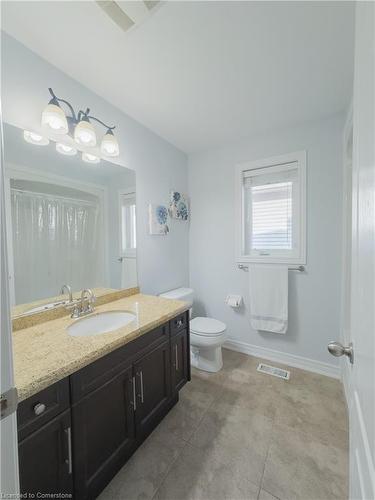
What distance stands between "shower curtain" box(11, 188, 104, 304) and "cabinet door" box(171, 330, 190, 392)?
79cm

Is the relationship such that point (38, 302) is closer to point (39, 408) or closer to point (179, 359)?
point (39, 408)

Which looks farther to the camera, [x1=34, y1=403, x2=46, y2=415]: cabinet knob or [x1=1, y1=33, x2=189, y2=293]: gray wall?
[x1=1, y1=33, x2=189, y2=293]: gray wall

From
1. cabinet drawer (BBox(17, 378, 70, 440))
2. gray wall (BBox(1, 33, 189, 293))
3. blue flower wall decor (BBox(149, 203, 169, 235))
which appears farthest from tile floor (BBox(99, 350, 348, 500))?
blue flower wall decor (BBox(149, 203, 169, 235))

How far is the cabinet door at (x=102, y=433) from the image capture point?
3.09 ft

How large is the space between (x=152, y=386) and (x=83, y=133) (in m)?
1.79

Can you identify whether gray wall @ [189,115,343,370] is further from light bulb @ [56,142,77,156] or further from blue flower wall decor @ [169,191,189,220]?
light bulb @ [56,142,77,156]

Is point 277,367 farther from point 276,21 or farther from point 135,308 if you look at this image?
point 276,21

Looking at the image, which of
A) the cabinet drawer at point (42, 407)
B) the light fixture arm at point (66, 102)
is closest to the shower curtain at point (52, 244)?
the light fixture arm at point (66, 102)

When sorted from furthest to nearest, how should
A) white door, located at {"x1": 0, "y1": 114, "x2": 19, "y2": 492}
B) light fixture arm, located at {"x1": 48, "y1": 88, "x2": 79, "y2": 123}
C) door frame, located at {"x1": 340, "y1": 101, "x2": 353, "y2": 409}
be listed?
door frame, located at {"x1": 340, "y1": 101, "x2": 353, "y2": 409}, light fixture arm, located at {"x1": 48, "y1": 88, "x2": 79, "y2": 123}, white door, located at {"x1": 0, "y1": 114, "x2": 19, "y2": 492}

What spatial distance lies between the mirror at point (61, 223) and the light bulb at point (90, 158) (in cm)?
3

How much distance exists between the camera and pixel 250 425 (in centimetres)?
151

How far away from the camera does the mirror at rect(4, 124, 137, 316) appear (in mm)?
1258

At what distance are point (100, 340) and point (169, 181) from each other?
1904 millimetres

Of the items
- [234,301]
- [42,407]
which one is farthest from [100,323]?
[234,301]
